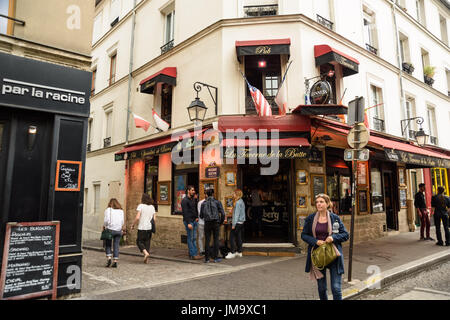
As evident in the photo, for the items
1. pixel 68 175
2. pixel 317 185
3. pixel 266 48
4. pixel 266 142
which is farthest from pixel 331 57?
pixel 68 175

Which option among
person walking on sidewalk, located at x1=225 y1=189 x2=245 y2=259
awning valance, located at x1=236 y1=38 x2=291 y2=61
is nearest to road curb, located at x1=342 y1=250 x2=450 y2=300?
person walking on sidewalk, located at x1=225 y1=189 x2=245 y2=259

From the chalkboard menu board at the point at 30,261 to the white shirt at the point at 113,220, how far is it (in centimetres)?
294

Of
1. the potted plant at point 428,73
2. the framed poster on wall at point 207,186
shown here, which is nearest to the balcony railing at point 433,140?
the potted plant at point 428,73

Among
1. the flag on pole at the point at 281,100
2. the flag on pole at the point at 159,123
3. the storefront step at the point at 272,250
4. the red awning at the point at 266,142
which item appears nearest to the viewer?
the red awning at the point at 266,142

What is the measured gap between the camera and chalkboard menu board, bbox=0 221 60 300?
403 centimetres

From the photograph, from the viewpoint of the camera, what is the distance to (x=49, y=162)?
16.2 ft

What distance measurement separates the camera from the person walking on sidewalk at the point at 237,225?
7859mm

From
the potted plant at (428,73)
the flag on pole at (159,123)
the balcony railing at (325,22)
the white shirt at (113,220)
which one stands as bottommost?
the white shirt at (113,220)

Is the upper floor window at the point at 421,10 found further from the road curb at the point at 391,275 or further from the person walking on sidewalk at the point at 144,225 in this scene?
the person walking on sidewalk at the point at 144,225

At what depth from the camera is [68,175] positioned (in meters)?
4.97

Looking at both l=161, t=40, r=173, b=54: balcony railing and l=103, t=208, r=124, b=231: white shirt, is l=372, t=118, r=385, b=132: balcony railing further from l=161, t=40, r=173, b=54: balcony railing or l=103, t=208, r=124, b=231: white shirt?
l=103, t=208, r=124, b=231: white shirt

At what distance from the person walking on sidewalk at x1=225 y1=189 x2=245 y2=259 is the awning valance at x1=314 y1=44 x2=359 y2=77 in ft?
15.8

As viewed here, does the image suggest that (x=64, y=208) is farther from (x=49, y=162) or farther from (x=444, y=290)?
(x=444, y=290)
